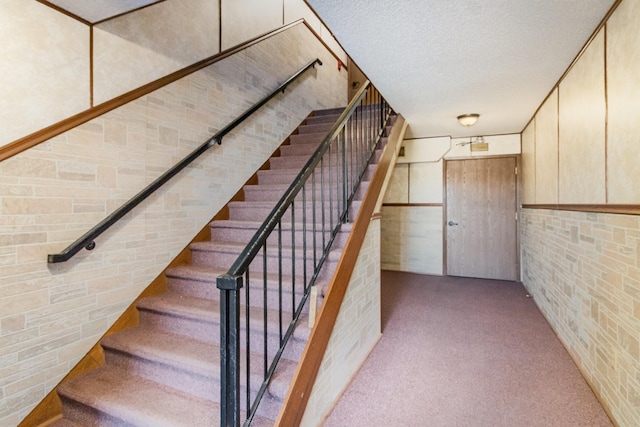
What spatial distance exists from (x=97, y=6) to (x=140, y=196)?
1026 millimetres

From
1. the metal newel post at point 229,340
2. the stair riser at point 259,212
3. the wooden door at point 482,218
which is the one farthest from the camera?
the wooden door at point 482,218

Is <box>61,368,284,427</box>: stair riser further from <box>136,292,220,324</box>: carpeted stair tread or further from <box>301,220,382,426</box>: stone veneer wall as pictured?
<box>136,292,220,324</box>: carpeted stair tread

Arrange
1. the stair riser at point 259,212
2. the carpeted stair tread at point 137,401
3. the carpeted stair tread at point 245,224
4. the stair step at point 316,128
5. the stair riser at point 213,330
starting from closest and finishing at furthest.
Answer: the carpeted stair tread at point 137,401 < the stair riser at point 213,330 < the carpeted stair tread at point 245,224 < the stair riser at point 259,212 < the stair step at point 316,128

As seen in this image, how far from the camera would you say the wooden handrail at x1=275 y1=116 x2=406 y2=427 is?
151 cm

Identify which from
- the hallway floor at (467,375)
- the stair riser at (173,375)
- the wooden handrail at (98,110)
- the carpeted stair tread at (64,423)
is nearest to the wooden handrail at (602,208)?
the hallway floor at (467,375)

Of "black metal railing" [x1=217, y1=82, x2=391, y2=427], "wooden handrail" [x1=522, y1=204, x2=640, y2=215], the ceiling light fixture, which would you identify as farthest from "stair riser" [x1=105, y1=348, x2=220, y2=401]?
the ceiling light fixture

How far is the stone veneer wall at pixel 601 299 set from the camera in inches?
62.4

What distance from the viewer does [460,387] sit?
2.15m

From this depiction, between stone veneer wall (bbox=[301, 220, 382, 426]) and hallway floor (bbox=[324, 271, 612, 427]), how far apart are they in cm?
9

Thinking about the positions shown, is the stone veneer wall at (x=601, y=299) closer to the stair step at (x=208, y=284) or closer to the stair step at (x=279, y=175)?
the stair step at (x=208, y=284)

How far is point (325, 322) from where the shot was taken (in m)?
1.79

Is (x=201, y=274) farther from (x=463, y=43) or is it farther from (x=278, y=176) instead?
(x=463, y=43)

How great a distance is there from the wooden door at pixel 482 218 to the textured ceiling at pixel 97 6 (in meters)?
4.54

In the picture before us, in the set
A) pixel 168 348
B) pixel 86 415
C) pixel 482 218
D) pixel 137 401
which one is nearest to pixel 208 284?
pixel 168 348
